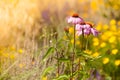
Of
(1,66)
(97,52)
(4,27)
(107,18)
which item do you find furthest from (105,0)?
(1,66)

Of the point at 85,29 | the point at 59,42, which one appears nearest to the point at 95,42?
the point at 59,42

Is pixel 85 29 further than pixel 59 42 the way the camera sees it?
No

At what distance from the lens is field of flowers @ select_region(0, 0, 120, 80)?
4.51 metres

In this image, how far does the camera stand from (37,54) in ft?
15.9

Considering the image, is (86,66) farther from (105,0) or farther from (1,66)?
(105,0)

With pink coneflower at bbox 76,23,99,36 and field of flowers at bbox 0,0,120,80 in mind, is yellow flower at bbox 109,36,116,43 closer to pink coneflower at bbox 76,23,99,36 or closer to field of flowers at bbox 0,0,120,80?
field of flowers at bbox 0,0,120,80

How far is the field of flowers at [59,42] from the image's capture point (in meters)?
4.51

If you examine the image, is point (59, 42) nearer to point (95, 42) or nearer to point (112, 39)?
point (95, 42)

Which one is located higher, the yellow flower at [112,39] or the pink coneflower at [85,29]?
the pink coneflower at [85,29]

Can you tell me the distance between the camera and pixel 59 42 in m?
4.57

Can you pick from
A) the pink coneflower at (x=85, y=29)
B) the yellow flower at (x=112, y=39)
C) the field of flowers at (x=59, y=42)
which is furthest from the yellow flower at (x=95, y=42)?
the pink coneflower at (x=85, y=29)

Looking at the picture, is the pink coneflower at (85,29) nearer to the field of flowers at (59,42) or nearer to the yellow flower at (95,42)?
the field of flowers at (59,42)

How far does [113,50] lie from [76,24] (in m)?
3.14

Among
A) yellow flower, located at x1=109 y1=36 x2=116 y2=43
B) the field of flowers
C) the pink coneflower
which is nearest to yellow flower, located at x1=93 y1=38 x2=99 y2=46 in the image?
the field of flowers
